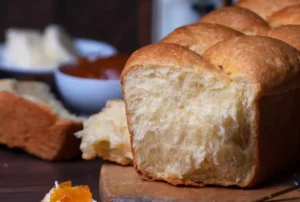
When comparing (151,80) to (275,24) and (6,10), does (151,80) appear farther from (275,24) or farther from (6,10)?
(6,10)

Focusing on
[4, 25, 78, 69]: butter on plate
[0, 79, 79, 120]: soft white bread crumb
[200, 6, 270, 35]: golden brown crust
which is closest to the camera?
[200, 6, 270, 35]: golden brown crust

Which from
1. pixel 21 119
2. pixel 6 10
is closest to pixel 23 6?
pixel 6 10

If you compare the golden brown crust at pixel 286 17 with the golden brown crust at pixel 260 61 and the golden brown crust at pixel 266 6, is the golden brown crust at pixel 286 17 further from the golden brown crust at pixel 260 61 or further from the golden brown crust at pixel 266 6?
the golden brown crust at pixel 260 61

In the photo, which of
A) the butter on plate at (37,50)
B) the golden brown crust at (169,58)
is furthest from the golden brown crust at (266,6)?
the butter on plate at (37,50)

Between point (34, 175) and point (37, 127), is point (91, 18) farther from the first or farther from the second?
point (34, 175)

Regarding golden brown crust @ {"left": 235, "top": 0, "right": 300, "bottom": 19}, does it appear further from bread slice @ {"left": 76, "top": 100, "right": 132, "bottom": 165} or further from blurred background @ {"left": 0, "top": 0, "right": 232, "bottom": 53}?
blurred background @ {"left": 0, "top": 0, "right": 232, "bottom": 53}

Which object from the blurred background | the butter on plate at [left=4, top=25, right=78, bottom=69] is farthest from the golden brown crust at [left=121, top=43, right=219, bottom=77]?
the blurred background

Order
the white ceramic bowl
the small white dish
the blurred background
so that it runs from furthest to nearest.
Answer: the blurred background, the small white dish, the white ceramic bowl
